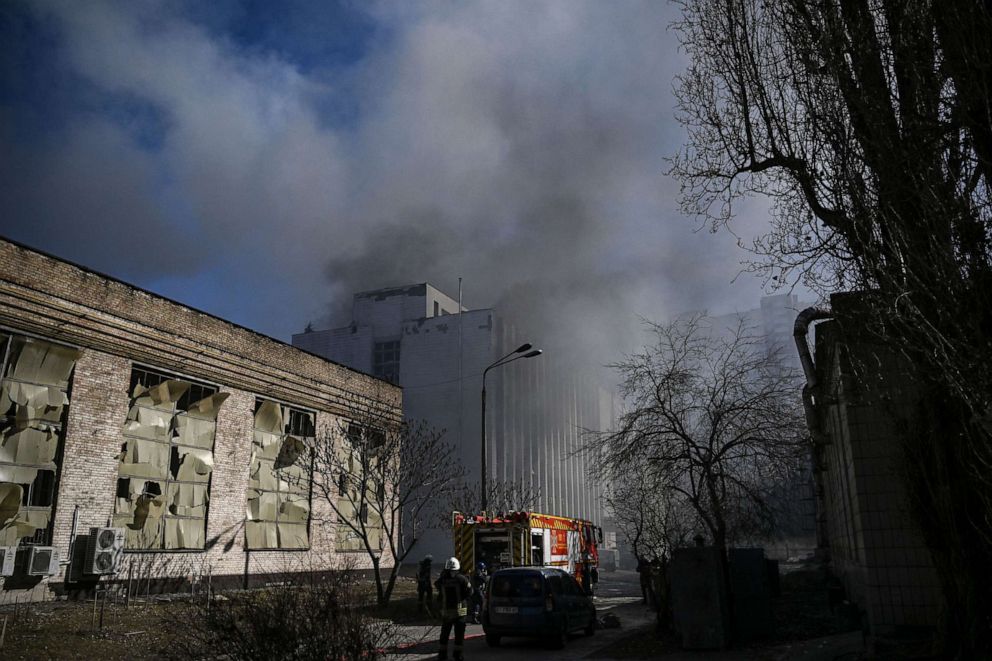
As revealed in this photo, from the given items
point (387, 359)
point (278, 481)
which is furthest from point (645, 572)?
point (387, 359)

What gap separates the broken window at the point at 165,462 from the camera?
57.5ft

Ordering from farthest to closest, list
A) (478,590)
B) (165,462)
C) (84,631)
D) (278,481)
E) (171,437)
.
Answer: (278,481) < (171,437) < (165,462) < (478,590) < (84,631)

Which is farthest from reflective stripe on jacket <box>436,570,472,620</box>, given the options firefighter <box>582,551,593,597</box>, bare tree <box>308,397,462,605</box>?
firefighter <box>582,551,593,597</box>

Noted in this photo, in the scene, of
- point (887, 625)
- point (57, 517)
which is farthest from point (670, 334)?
point (57, 517)

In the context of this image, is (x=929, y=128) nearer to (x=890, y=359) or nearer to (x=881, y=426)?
(x=890, y=359)

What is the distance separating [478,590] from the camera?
1802 centimetres

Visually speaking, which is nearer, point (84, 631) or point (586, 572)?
point (84, 631)

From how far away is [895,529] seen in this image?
1005cm

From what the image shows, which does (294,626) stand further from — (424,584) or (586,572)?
(586,572)

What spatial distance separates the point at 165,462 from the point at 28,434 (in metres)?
3.74

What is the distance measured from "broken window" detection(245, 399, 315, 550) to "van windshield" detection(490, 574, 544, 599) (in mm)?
10594

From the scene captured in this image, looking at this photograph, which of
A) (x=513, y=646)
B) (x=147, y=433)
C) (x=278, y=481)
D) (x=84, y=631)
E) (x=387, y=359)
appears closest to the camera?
(x=84, y=631)

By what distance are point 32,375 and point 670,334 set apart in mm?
14889

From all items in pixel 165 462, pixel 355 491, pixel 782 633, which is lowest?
pixel 782 633
